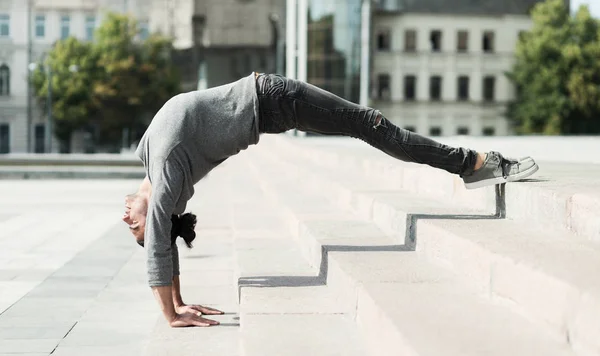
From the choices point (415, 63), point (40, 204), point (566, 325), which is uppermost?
point (415, 63)

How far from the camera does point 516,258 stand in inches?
128

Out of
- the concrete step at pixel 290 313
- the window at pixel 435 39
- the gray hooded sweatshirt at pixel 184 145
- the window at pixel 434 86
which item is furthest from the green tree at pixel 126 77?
the gray hooded sweatshirt at pixel 184 145

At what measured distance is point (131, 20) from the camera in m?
61.4

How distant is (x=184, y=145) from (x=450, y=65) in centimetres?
6118

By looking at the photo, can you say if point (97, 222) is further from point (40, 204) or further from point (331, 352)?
point (331, 352)

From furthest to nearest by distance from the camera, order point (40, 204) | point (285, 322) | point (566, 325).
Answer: point (40, 204)
point (285, 322)
point (566, 325)

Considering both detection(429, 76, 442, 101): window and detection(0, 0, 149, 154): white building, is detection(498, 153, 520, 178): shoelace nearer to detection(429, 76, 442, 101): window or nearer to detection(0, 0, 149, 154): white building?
detection(429, 76, 442, 101): window

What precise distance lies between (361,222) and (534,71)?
55.3 m

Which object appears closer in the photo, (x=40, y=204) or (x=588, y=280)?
(x=588, y=280)

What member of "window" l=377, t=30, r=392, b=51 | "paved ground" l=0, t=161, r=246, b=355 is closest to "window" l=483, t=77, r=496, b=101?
"window" l=377, t=30, r=392, b=51

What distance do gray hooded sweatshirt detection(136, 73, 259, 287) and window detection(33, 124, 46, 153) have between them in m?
62.8

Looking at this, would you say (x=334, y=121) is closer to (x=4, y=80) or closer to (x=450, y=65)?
(x=450, y=65)

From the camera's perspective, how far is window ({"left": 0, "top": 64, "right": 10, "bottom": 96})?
64750mm

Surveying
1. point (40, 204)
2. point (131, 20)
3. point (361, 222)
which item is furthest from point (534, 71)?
point (361, 222)
